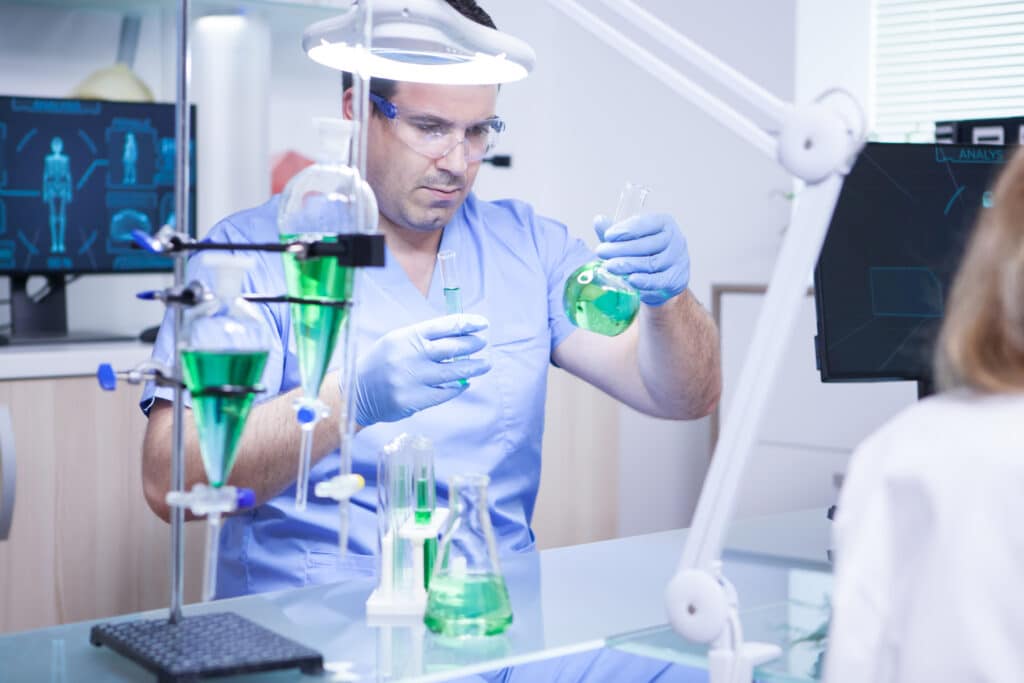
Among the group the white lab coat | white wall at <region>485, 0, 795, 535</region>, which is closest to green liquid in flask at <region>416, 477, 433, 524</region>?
the white lab coat

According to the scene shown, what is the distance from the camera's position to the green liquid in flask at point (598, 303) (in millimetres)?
1527

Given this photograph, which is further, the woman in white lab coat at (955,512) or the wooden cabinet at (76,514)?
the wooden cabinet at (76,514)

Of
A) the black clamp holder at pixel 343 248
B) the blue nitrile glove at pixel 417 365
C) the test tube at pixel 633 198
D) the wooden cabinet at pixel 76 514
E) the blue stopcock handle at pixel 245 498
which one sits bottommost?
the wooden cabinet at pixel 76 514

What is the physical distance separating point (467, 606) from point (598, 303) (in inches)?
20.1

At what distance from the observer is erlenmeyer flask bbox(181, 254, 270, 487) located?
915 millimetres

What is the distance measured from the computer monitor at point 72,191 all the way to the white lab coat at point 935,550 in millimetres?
2256

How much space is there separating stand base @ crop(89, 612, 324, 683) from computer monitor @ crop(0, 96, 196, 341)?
1.73 meters

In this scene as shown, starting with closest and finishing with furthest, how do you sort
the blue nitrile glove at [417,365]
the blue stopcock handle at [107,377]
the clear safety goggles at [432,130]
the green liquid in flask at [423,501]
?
1. the blue stopcock handle at [107,377]
2. the green liquid in flask at [423,501]
3. the blue nitrile glove at [417,365]
4. the clear safety goggles at [432,130]

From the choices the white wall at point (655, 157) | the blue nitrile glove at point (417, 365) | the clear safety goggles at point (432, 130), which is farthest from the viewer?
the white wall at point (655, 157)

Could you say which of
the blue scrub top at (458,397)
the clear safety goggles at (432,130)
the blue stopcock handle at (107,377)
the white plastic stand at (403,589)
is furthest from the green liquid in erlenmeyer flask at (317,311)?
the clear safety goggles at (432,130)

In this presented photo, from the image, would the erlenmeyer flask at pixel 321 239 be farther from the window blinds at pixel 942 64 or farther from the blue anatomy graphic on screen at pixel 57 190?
the window blinds at pixel 942 64

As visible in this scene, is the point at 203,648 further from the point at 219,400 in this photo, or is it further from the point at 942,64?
the point at 942,64

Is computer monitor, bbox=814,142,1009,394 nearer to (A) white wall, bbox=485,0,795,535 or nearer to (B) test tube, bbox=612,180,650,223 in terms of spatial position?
(B) test tube, bbox=612,180,650,223

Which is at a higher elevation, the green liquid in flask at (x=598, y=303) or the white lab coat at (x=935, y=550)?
the green liquid in flask at (x=598, y=303)
